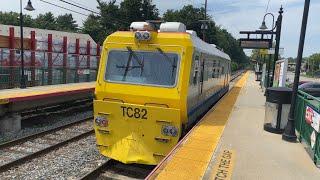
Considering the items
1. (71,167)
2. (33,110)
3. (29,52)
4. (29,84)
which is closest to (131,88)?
(71,167)

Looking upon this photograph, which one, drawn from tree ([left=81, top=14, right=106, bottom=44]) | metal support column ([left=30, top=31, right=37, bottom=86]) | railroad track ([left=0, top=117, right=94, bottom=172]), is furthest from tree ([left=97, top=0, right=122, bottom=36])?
railroad track ([left=0, top=117, right=94, bottom=172])

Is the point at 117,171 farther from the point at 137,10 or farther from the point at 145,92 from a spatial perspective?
the point at 137,10

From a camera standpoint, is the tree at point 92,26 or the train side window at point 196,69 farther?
the tree at point 92,26

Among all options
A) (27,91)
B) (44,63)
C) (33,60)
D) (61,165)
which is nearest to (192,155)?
(61,165)

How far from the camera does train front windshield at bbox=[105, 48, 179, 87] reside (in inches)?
363

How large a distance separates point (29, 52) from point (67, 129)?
12.4 m

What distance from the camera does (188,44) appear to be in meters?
9.20

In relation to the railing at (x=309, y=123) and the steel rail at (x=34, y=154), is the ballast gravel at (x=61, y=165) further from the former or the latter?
the railing at (x=309, y=123)

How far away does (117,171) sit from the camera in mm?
9156

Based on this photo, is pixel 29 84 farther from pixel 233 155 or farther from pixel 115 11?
pixel 115 11

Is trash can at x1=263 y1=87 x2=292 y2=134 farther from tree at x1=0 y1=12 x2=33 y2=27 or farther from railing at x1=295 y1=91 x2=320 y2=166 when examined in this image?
tree at x1=0 y1=12 x2=33 y2=27

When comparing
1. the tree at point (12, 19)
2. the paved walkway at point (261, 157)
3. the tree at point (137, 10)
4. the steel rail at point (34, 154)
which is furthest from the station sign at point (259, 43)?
the tree at point (12, 19)

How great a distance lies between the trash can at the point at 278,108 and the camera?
10414 millimetres

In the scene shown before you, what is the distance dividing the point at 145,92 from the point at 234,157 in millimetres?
2641
